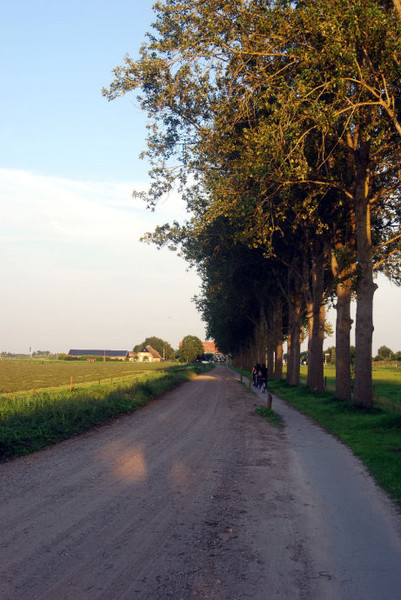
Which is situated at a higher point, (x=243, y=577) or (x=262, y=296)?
(x=262, y=296)

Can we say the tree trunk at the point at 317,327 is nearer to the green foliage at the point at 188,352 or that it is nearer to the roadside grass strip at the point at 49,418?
the roadside grass strip at the point at 49,418

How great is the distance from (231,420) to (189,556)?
44.8 ft

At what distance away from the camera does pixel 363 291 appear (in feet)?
60.3

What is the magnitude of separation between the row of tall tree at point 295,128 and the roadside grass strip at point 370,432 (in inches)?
38.8

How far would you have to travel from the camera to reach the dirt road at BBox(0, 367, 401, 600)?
4934 mm

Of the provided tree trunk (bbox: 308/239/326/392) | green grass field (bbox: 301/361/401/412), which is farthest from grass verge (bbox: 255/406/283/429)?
tree trunk (bbox: 308/239/326/392)

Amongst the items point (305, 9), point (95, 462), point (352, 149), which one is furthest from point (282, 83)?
point (95, 462)

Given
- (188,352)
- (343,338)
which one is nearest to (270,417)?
(343,338)

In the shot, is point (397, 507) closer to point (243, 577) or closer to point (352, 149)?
point (243, 577)

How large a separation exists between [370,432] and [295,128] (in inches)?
335

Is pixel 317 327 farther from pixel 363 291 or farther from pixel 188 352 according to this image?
pixel 188 352

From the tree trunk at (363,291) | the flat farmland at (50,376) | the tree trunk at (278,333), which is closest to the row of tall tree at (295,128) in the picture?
the tree trunk at (363,291)

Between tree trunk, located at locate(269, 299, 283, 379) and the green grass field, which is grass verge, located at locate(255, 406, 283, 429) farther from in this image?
tree trunk, located at locate(269, 299, 283, 379)

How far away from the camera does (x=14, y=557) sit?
5.56 meters
